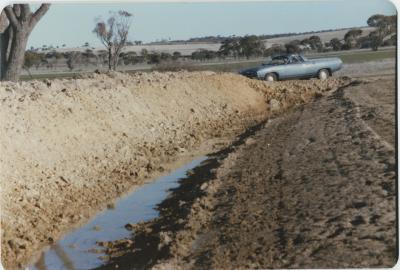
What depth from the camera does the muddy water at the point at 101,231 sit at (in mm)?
8211

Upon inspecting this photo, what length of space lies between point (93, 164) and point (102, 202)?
1526 mm

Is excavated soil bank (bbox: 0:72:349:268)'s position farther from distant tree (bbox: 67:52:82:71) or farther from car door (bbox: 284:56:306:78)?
distant tree (bbox: 67:52:82:71)

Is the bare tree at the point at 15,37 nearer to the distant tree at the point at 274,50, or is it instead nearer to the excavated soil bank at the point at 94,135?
the excavated soil bank at the point at 94,135

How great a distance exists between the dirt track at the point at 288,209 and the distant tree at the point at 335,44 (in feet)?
71.2

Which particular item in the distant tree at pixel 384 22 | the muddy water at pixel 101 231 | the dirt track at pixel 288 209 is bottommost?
the muddy water at pixel 101 231

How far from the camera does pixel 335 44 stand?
35.1 metres

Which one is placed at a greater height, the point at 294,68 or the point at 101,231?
the point at 294,68

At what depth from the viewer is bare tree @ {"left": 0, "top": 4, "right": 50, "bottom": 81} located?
53.5 feet

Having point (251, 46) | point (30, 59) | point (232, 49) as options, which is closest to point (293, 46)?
point (251, 46)

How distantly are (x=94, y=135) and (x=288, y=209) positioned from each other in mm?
6001

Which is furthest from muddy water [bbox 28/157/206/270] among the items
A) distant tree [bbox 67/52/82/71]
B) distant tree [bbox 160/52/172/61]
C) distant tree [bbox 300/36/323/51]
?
distant tree [bbox 67/52/82/71]

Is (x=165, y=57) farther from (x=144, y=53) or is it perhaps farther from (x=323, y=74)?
(x=323, y=74)

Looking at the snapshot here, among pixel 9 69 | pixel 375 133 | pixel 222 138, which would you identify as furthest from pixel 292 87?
pixel 375 133

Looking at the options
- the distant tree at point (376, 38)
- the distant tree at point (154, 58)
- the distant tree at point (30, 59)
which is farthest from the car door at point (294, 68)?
the distant tree at point (30, 59)
